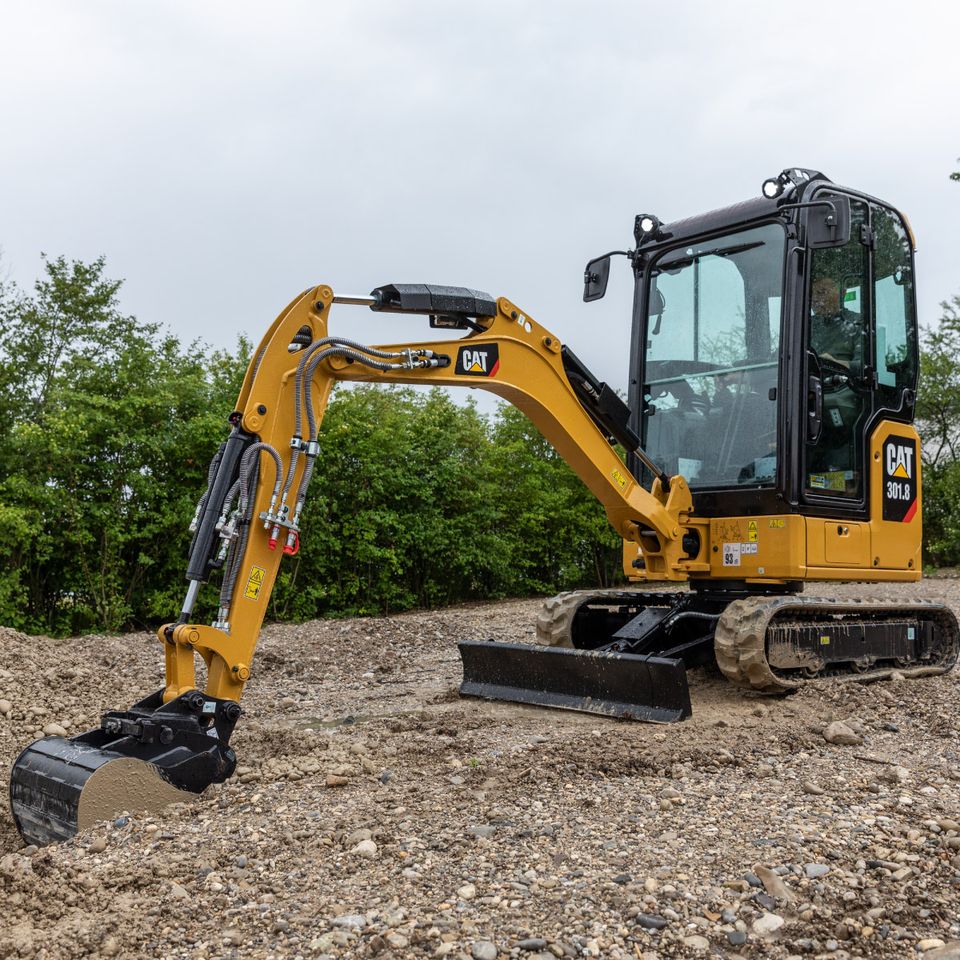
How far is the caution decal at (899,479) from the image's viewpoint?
7055 mm

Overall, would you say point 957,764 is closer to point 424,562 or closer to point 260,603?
point 260,603

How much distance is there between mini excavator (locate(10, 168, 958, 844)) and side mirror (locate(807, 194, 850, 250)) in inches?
0.5

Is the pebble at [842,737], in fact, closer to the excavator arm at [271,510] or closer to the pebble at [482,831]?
the excavator arm at [271,510]

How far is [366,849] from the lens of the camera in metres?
3.66

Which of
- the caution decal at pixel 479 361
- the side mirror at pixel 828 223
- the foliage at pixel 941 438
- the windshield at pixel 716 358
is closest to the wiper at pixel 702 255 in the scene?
the windshield at pixel 716 358

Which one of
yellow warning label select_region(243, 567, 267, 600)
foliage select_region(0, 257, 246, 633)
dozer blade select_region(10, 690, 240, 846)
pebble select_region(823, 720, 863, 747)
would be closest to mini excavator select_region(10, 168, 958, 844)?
yellow warning label select_region(243, 567, 267, 600)

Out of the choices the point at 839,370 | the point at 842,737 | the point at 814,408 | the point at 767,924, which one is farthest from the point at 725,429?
the point at 767,924

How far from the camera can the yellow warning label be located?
4785 mm

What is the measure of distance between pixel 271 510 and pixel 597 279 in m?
3.64

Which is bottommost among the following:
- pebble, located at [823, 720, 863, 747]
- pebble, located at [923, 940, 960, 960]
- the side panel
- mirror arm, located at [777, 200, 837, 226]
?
pebble, located at [923, 940, 960, 960]

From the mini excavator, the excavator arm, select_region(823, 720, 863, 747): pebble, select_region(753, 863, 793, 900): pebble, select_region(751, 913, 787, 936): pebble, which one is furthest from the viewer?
the mini excavator

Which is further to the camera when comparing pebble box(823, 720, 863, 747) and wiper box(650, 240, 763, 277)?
wiper box(650, 240, 763, 277)

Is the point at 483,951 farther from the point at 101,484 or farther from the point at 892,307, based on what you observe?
the point at 101,484

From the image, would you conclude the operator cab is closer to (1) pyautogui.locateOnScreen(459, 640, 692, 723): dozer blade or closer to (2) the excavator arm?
(2) the excavator arm
